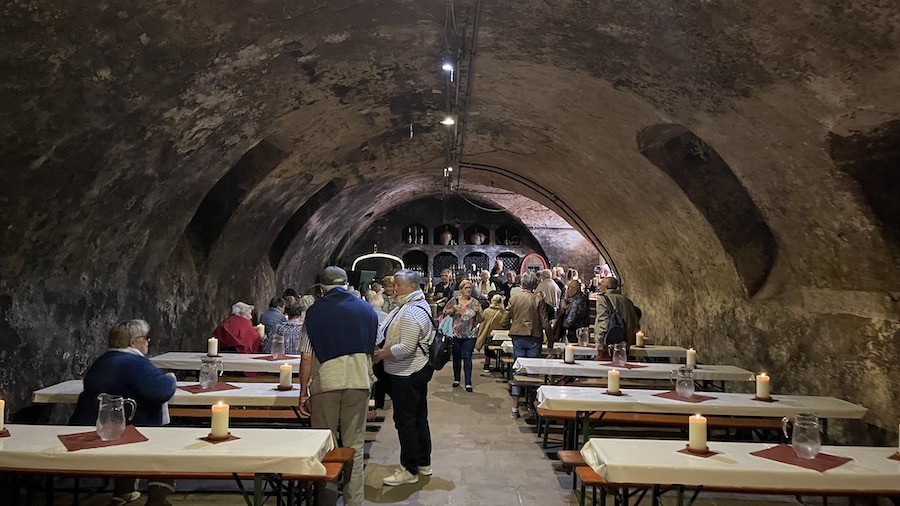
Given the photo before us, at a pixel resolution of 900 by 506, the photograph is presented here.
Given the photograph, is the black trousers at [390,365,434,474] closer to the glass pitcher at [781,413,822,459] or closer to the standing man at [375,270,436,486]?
the standing man at [375,270,436,486]

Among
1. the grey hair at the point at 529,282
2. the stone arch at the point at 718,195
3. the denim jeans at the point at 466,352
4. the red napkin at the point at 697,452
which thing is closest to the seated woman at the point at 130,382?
the red napkin at the point at 697,452

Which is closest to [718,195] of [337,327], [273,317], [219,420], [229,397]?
[337,327]

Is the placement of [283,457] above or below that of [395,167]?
below

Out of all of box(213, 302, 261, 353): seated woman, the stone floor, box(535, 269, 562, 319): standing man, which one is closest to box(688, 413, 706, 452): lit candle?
the stone floor

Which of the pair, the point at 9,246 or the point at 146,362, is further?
the point at 9,246

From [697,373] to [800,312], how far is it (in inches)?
40.0

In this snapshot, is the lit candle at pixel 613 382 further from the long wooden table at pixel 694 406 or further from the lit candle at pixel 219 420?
the lit candle at pixel 219 420

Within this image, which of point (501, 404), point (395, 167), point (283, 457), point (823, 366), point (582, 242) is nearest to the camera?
point (283, 457)

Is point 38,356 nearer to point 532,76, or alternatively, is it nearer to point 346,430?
point 346,430

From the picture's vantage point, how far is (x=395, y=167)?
468 inches

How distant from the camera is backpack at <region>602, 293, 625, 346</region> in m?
7.58

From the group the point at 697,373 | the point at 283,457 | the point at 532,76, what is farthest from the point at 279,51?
the point at 697,373

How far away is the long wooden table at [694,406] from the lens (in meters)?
4.73

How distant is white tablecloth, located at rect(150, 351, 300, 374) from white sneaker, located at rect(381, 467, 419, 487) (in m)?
1.71
